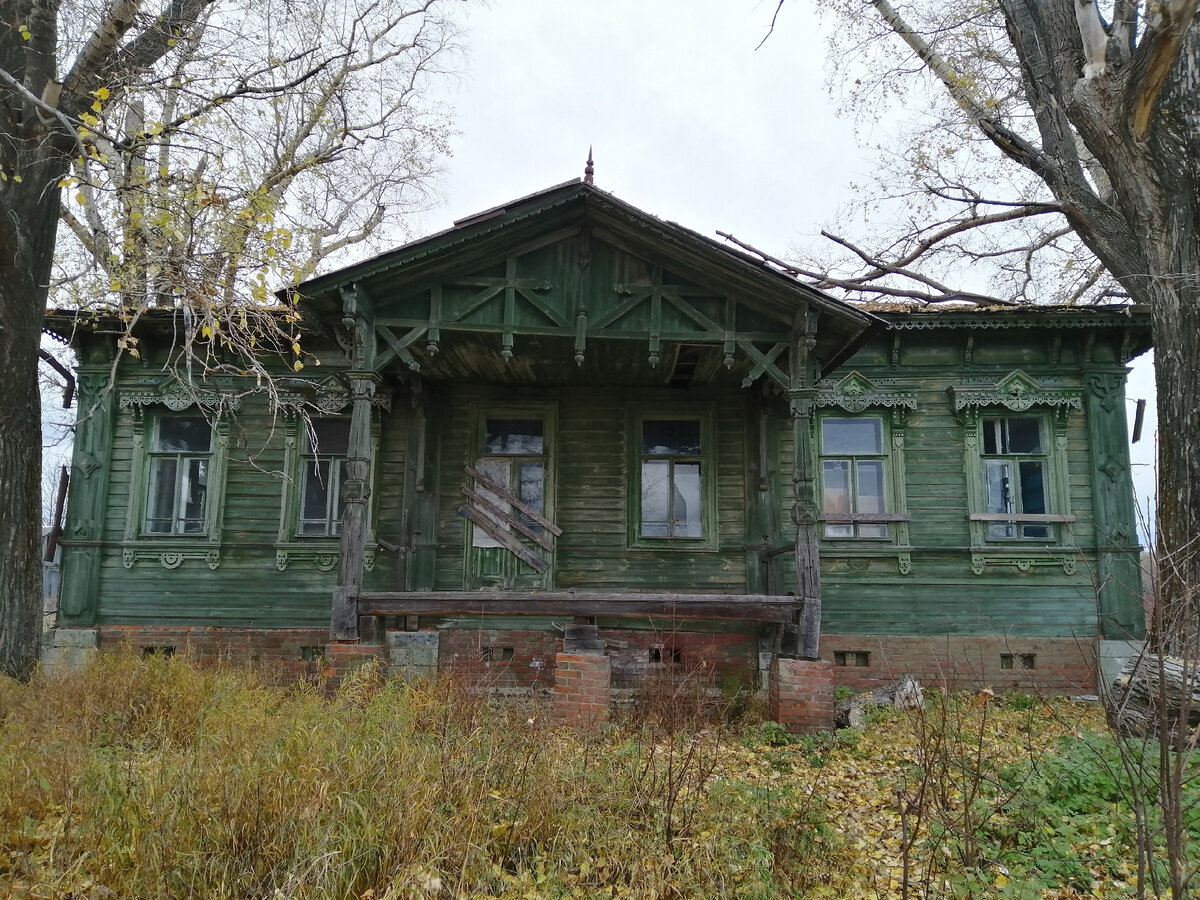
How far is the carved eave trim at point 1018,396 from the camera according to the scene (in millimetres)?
10594

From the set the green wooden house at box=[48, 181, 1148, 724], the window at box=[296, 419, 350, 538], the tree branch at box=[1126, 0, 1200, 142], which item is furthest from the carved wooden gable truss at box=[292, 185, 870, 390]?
the tree branch at box=[1126, 0, 1200, 142]

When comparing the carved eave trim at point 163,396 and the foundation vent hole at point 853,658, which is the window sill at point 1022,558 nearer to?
the foundation vent hole at point 853,658

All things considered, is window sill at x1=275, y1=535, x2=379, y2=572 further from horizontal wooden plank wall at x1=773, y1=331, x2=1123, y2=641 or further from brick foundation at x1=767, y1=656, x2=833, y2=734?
brick foundation at x1=767, y1=656, x2=833, y2=734

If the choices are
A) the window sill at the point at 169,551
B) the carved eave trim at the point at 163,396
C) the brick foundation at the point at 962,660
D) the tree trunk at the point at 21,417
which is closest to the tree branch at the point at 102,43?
the tree trunk at the point at 21,417

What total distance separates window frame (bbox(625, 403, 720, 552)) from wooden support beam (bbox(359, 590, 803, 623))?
233cm

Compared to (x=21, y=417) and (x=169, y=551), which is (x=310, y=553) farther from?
(x=21, y=417)

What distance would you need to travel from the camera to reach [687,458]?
1073 centimetres

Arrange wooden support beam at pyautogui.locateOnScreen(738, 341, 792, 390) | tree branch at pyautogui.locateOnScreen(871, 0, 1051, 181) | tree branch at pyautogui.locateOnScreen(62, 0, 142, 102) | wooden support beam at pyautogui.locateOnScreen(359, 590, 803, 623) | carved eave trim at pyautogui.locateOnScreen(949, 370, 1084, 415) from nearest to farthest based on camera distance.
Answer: tree branch at pyautogui.locateOnScreen(62, 0, 142, 102)
wooden support beam at pyautogui.locateOnScreen(359, 590, 803, 623)
wooden support beam at pyautogui.locateOnScreen(738, 341, 792, 390)
tree branch at pyautogui.locateOnScreen(871, 0, 1051, 181)
carved eave trim at pyautogui.locateOnScreen(949, 370, 1084, 415)

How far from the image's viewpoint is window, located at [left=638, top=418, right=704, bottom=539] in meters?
10.6

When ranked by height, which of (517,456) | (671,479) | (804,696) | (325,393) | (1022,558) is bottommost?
(804,696)

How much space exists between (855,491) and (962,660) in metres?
2.50

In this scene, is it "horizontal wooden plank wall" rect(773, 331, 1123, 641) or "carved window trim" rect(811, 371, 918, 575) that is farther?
"carved window trim" rect(811, 371, 918, 575)

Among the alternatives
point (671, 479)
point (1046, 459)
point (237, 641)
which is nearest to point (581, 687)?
point (671, 479)

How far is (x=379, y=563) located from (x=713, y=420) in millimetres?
4692
